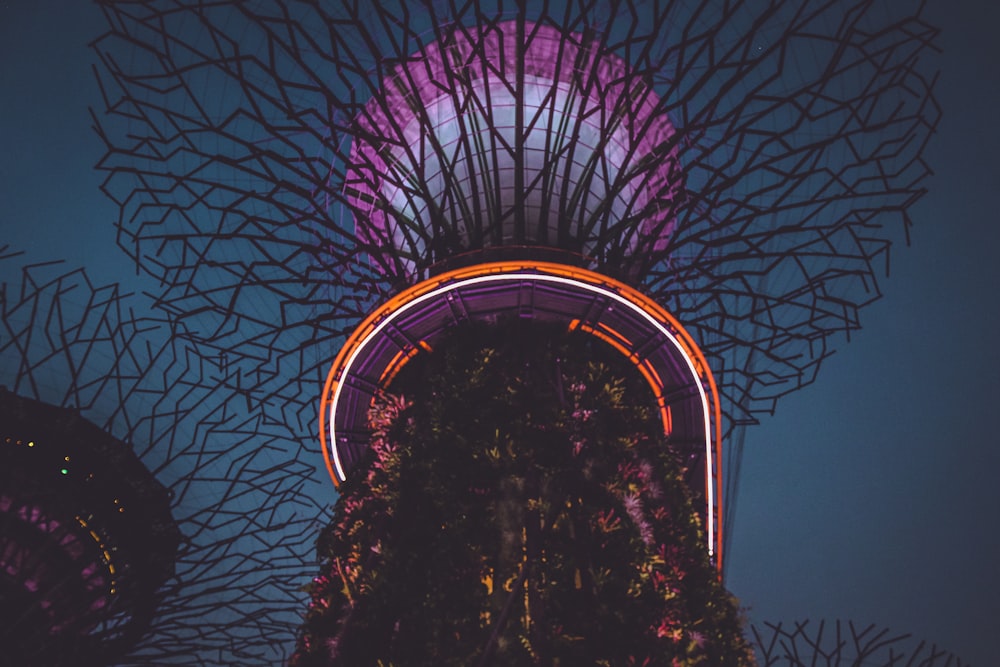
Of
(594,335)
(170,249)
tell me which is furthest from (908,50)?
(170,249)

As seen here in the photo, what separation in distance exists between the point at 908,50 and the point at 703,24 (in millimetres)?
5554

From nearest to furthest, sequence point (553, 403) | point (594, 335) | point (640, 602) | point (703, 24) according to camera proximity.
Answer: point (640, 602)
point (553, 403)
point (703, 24)
point (594, 335)

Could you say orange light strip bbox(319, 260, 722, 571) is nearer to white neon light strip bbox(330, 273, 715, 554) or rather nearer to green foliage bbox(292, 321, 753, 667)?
white neon light strip bbox(330, 273, 715, 554)

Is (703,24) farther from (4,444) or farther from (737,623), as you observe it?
(4,444)

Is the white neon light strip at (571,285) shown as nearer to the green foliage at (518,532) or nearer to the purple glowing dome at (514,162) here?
the green foliage at (518,532)

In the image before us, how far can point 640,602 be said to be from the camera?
31.7 feet

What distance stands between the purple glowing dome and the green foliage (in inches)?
119

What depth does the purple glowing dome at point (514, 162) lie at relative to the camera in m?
14.1

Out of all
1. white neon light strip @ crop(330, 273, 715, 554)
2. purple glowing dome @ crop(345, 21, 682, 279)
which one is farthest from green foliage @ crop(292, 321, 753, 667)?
purple glowing dome @ crop(345, 21, 682, 279)

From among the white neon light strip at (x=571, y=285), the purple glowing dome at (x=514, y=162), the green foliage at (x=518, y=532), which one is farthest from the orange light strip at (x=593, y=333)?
the purple glowing dome at (x=514, y=162)

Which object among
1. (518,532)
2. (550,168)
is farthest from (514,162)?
(518,532)

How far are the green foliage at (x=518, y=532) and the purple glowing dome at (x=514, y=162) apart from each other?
303 centimetres

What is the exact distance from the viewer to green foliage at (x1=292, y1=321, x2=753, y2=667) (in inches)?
373

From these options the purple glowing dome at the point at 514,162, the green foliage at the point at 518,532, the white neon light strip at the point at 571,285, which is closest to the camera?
the green foliage at the point at 518,532
